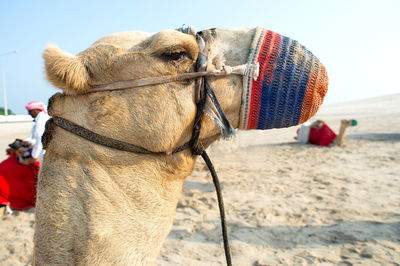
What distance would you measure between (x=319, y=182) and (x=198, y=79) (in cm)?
626

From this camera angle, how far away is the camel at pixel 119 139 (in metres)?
1.18

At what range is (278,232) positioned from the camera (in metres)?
4.21

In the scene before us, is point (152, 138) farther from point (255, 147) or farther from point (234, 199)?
point (255, 147)

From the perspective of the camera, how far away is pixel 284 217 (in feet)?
15.5

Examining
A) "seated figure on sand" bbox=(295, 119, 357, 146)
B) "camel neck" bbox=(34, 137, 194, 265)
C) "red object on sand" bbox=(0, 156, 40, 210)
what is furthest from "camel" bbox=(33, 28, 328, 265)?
"seated figure on sand" bbox=(295, 119, 357, 146)

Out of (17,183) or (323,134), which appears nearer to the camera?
(17,183)

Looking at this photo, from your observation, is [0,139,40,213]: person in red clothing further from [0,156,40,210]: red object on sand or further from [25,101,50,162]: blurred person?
[25,101,50,162]: blurred person

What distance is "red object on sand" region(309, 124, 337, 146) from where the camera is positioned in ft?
37.2

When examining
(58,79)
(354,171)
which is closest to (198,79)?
(58,79)

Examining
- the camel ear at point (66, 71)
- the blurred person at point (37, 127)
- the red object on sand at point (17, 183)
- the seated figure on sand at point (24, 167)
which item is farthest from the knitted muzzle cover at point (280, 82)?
the red object on sand at point (17, 183)

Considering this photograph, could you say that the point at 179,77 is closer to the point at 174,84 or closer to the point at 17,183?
the point at 174,84

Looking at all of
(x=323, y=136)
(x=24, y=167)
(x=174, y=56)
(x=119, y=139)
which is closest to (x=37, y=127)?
(x=24, y=167)

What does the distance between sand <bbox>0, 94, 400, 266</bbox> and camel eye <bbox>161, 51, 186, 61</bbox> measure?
21.9 inches

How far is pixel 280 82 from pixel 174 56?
0.51 meters
